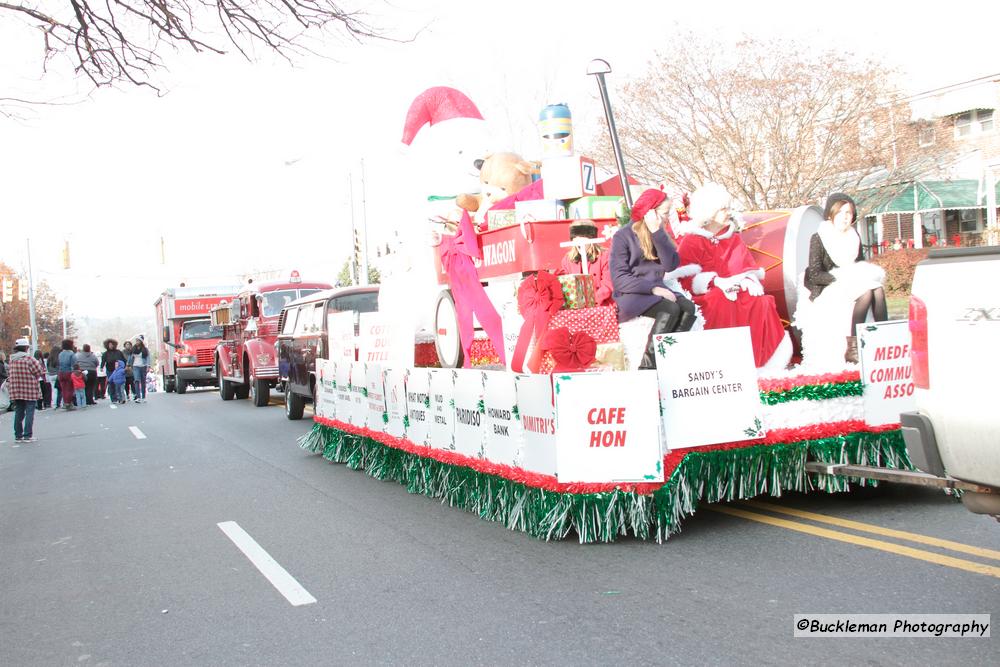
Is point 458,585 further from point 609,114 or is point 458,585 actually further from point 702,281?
point 609,114

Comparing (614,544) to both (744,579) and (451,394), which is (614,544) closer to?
(744,579)

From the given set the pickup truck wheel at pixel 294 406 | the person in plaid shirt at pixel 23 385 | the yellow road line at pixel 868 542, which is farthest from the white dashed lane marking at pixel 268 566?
the person in plaid shirt at pixel 23 385

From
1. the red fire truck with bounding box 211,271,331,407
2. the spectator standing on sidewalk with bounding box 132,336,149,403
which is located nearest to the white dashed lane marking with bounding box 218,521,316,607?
the red fire truck with bounding box 211,271,331,407

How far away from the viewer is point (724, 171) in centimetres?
2266

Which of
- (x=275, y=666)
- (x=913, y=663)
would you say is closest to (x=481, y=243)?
(x=275, y=666)

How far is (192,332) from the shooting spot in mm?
28750

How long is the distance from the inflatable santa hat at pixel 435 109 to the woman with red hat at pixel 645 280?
11.1 feet

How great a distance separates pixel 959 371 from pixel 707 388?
2412 mm

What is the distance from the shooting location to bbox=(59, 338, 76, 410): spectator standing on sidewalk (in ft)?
77.9

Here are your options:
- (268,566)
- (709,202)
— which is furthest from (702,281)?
(268,566)

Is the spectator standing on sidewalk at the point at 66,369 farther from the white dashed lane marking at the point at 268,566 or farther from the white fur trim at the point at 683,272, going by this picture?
the white fur trim at the point at 683,272

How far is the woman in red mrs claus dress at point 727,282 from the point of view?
6.99 metres

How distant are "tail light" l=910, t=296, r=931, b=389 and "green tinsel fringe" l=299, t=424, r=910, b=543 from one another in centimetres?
217

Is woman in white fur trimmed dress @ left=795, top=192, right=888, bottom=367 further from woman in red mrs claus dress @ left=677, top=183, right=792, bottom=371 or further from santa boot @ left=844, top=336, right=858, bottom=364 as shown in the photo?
woman in red mrs claus dress @ left=677, top=183, right=792, bottom=371
